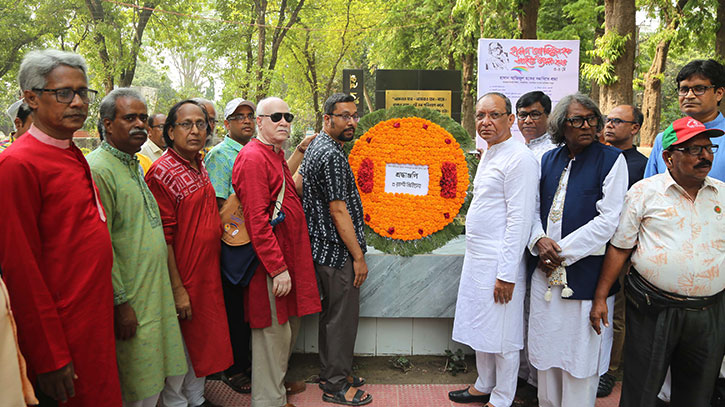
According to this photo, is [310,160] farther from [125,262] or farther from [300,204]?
[125,262]

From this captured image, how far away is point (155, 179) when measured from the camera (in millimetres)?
2916

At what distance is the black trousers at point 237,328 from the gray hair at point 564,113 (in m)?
2.44

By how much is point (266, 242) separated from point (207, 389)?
1.49m

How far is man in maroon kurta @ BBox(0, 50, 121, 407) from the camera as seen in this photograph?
191 centimetres

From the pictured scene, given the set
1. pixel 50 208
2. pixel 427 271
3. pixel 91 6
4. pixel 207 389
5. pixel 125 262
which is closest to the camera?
pixel 50 208

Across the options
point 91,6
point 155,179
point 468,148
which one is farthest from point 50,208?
point 91,6

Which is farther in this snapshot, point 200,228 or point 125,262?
point 200,228

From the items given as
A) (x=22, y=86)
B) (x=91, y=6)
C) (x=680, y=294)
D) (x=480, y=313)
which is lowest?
(x=480, y=313)

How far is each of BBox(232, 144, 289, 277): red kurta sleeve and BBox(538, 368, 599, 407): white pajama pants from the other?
188 centimetres

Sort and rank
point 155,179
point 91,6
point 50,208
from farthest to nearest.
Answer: point 91,6 < point 155,179 < point 50,208

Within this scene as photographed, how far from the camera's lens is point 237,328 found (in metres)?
3.73

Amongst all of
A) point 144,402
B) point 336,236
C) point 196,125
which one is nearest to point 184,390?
point 144,402

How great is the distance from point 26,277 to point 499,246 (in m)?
2.62

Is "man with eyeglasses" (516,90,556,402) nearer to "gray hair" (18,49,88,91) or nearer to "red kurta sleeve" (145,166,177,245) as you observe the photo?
"red kurta sleeve" (145,166,177,245)
